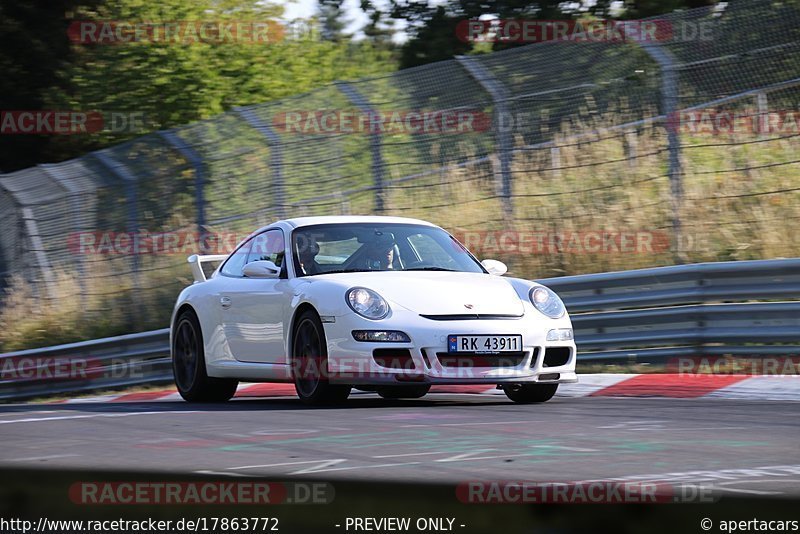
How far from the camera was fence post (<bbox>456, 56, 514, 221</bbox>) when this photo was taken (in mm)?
12594

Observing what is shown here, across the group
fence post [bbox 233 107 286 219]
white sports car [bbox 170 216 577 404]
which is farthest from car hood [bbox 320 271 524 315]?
fence post [bbox 233 107 286 219]

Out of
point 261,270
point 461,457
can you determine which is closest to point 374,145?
point 261,270

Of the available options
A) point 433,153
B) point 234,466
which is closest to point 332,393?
point 234,466

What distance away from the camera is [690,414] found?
283 inches

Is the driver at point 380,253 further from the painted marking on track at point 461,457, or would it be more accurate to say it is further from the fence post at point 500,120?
the fence post at point 500,120

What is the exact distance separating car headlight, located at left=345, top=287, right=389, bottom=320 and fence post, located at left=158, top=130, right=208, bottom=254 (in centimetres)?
719

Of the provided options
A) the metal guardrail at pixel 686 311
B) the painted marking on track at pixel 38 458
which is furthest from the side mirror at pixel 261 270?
the painted marking on track at pixel 38 458

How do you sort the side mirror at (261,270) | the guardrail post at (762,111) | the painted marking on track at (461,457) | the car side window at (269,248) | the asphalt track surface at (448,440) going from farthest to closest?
the guardrail post at (762,111), the car side window at (269,248), the side mirror at (261,270), the painted marking on track at (461,457), the asphalt track surface at (448,440)

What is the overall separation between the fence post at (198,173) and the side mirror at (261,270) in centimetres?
624

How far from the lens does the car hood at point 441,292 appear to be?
7.99 meters

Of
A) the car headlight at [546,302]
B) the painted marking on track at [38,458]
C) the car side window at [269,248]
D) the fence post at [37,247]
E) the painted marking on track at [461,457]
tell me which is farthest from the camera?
the fence post at [37,247]

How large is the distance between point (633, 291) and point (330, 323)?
11.2ft

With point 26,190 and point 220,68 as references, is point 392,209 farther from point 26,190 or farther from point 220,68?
point 220,68

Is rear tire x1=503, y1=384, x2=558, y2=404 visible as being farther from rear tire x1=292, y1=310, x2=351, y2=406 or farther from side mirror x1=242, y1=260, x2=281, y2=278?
side mirror x1=242, y1=260, x2=281, y2=278
